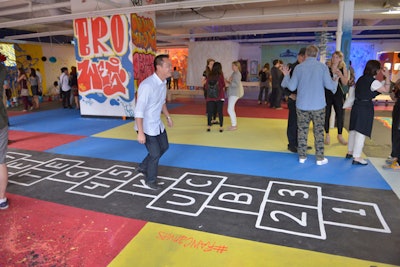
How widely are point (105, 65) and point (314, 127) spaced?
695cm

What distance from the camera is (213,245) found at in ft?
8.64

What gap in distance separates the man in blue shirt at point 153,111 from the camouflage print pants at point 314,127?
90.1 inches

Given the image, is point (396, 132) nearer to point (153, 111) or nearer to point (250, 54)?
point (153, 111)

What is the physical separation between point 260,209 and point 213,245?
88 centimetres

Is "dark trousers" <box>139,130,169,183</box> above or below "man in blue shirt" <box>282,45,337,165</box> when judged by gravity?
below

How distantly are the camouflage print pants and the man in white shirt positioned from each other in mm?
10165

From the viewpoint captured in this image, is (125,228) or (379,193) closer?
(125,228)

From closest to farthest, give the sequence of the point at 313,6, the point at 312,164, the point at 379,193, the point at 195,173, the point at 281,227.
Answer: the point at 281,227
the point at 379,193
the point at 195,173
the point at 312,164
the point at 313,6

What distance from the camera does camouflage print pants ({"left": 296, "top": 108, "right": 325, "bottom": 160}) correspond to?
4.57 metres

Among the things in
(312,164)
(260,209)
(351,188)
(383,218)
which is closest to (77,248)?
(260,209)

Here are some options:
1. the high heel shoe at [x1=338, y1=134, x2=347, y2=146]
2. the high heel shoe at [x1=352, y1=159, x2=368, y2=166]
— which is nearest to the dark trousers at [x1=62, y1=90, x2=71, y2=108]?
the high heel shoe at [x1=338, y1=134, x2=347, y2=146]

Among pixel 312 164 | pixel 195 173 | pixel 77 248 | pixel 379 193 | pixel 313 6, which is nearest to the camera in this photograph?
pixel 77 248

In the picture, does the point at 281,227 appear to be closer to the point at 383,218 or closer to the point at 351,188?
the point at 383,218

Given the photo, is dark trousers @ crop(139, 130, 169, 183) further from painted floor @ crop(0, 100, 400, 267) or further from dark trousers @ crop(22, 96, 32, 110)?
dark trousers @ crop(22, 96, 32, 110)
